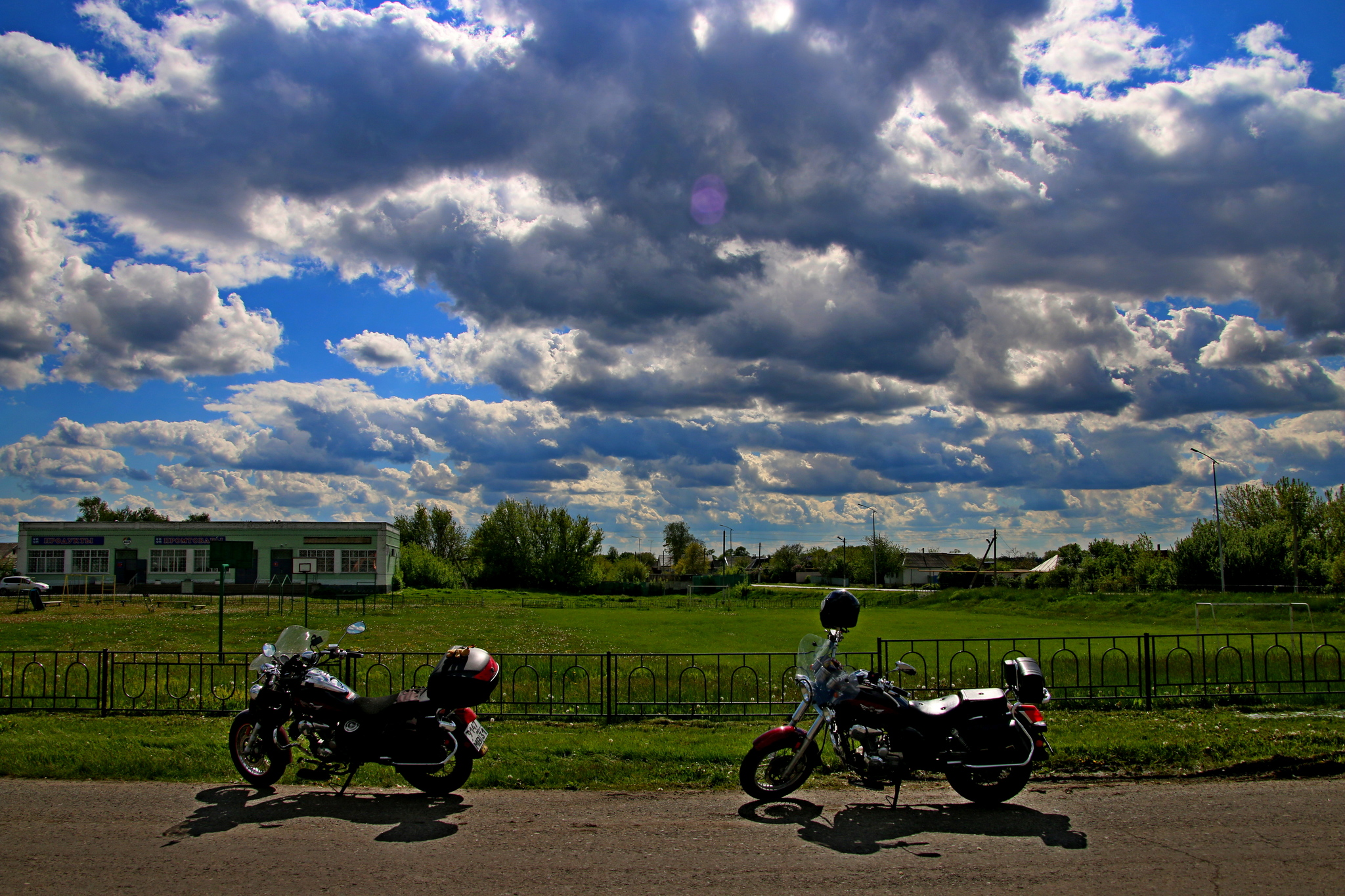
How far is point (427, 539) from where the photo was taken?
117312mm

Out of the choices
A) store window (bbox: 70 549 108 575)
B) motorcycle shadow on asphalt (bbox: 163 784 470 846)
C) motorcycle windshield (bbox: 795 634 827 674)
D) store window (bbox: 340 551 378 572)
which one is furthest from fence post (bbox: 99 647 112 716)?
store window (bbox: 70 549 108 575)

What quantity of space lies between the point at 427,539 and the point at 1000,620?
92.8 meters

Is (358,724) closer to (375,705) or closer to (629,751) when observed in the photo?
(375,705)

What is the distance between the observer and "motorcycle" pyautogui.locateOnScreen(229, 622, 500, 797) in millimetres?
7816

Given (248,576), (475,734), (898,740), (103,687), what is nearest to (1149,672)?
(898,740)

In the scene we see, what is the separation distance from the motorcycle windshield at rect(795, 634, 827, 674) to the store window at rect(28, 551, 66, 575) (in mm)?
82227

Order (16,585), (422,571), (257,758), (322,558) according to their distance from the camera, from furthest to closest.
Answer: (422,571) → (322,558) → (16,585) → (257,758)

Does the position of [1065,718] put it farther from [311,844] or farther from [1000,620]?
[1000,620]

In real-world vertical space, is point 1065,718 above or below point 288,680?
below

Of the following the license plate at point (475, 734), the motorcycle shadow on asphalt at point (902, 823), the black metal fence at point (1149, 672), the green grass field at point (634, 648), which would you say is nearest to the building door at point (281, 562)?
the green grass field at point (634, 648)

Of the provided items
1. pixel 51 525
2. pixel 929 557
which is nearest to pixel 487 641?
pixel 51 525

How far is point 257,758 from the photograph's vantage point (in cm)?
820

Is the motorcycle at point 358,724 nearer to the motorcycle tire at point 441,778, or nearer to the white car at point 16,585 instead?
the motorcycle tire at point 441,778

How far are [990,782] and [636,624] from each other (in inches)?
1244
